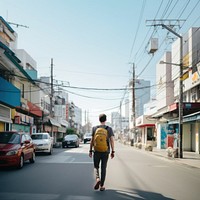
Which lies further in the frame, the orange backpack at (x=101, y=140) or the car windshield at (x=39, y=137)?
the car windshield at (x=39, y=137)

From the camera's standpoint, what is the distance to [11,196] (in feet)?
25.7

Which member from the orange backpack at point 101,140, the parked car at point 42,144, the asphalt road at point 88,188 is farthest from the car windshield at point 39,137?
the orange backpack at point 101,140

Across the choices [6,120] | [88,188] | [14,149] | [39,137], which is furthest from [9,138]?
[6,120]

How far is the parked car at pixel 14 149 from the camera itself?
42.8 ft

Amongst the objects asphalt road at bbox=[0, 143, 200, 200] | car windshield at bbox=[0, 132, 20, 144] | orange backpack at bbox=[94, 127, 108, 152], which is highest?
orange backpack at bbox=[94, 127, 108, 152]

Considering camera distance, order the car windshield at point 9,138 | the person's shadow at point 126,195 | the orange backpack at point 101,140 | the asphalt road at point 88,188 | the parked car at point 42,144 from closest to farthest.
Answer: the person's shadow at point 126,195, the asphalt road at point 88,188, the orange backpack at point 101,140, the car windshield at point 9,138, the parked car at point 42,144

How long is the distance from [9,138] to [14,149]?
1395 mm

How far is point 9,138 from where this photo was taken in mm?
14688

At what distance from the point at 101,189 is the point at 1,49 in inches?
628

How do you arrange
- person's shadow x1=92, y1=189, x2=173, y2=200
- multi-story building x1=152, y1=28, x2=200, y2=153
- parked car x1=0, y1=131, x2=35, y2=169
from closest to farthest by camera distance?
person's shadow x1=92, y1=189, x2=173, y2=200 < parked car x1=0, y1=131, x2=35, y2=169 < multi-story building x1=152, y1=28, x2=200, y2=153

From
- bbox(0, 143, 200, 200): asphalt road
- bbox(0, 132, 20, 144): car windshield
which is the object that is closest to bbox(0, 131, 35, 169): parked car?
bbox(0, 132, 20, 144): car windshield

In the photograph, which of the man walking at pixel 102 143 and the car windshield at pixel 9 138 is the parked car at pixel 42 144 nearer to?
the car windshield at pixel 9 138

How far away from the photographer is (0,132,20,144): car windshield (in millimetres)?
14448

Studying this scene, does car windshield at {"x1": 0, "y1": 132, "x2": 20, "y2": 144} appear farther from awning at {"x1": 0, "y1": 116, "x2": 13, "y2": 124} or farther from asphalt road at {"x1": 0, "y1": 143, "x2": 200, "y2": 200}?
awning at {"x1": 0, "y1": 116, "x2": 13, "y2": 124}
